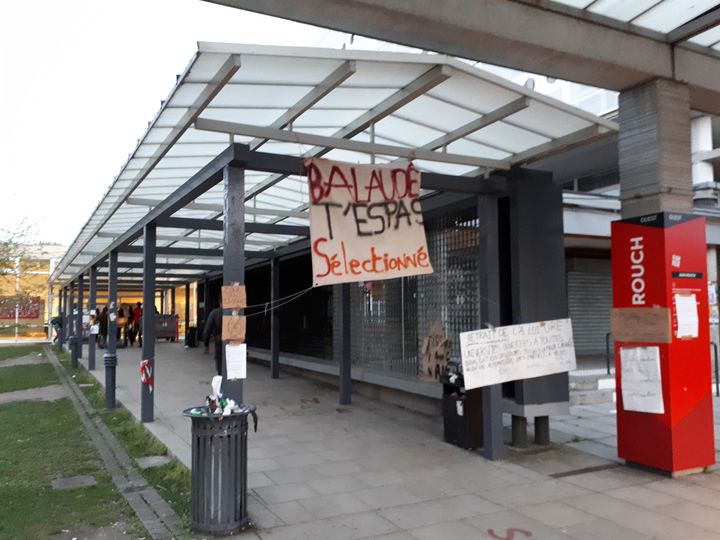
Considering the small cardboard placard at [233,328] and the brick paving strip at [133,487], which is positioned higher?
the small cardboard placard at [233,328]

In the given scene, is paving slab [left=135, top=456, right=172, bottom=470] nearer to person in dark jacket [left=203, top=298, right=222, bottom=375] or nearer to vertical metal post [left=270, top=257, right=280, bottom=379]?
person in dark jacket [left=203, top=298, right=222, bottom=375]

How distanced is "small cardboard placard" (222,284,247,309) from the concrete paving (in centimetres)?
177

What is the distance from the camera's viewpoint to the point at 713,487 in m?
5.46

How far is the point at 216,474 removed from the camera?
4527mm

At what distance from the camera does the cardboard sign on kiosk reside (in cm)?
573

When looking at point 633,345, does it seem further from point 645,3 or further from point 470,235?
point 645,3

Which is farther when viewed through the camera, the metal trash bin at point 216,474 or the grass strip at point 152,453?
the grass strip at point 152,453

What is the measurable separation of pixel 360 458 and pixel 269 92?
4.18 m

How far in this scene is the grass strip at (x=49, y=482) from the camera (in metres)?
4.95

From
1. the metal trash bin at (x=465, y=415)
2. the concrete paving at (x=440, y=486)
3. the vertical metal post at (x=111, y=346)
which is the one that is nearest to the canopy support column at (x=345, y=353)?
the concrete paving at (x=440, y=486)

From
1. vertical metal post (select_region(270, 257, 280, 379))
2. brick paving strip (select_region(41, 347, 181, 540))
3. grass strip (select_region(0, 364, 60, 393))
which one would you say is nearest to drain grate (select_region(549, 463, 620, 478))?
brick paving strip (select_region(41, 347, 181, 540))

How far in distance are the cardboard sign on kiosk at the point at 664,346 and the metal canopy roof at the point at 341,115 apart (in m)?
1.32

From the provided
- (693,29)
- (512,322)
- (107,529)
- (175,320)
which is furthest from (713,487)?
(175,320)

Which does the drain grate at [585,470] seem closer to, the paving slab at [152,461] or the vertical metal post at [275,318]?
the paving slab at [152,461]
